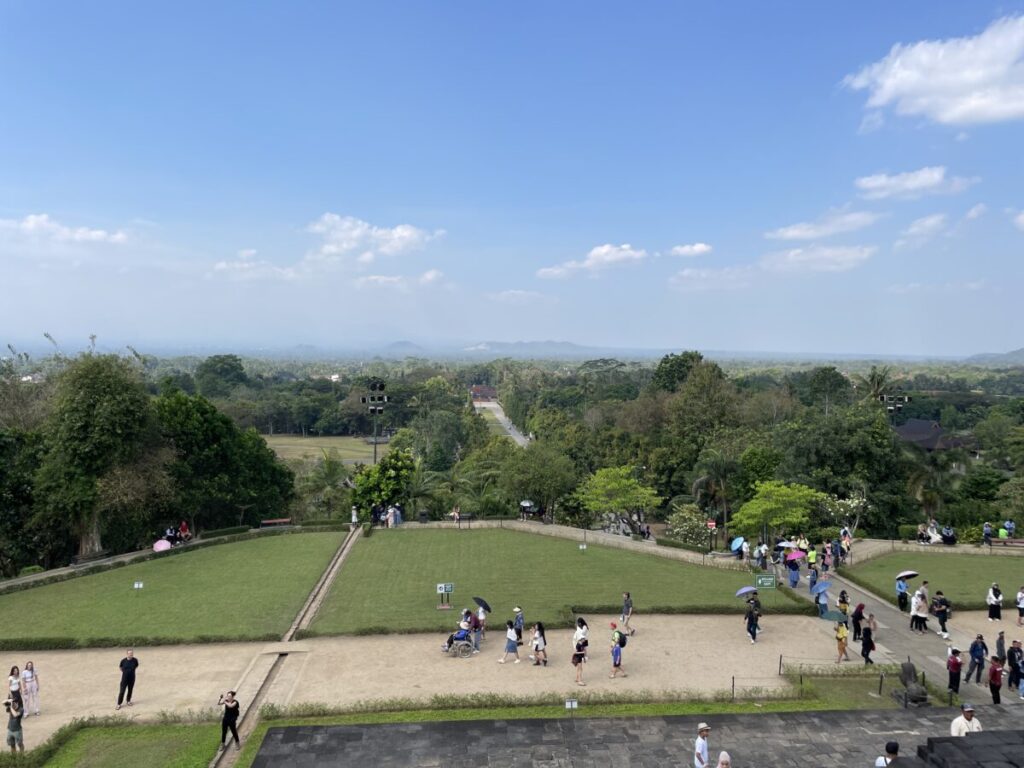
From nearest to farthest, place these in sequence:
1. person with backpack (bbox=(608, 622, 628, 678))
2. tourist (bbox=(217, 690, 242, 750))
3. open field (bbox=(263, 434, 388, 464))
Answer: tourist (bbox=(217, 690, 242, 750))
person with backpack (bbox=(608, 622, 628, 678))
open field (bbox=(263, 434, 388, 464))

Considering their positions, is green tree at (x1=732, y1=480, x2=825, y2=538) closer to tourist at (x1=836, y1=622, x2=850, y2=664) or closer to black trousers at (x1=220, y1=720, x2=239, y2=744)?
tourist at (x1=836, y1=622, x2=850, y2=664)

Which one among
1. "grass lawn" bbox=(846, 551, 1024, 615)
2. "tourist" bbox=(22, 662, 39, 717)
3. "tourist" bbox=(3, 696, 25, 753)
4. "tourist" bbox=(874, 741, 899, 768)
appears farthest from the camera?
"grass lawn" bbox=(846, 551, 1024, 615)

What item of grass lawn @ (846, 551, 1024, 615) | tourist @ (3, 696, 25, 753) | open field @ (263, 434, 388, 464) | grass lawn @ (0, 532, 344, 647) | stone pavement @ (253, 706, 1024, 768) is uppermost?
tourist @ (3, 696, 25, 753)

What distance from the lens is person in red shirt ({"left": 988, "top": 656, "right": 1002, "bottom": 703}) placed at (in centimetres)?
1496

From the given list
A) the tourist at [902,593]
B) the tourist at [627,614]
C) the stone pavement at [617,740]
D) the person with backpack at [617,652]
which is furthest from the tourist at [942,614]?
the person with backpack at [617,652]

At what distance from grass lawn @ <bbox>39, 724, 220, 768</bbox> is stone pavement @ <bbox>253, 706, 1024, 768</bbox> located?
133cm

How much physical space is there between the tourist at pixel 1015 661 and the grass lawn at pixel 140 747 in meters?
17.9

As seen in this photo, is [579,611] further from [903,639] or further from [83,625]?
[83,625]

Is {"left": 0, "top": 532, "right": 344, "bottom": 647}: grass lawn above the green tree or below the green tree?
below

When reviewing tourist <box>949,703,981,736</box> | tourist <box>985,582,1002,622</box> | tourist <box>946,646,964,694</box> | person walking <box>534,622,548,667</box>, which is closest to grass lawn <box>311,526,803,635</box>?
person walking <box>534,622,548,667</box>

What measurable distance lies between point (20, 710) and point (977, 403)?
128 m

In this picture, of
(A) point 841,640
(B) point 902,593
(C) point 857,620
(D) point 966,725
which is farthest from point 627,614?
(B) point 902,593

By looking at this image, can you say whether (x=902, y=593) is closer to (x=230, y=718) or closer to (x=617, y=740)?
(x=617, y=740)

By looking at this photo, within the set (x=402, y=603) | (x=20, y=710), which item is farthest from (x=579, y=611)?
(x=20, y=710)
